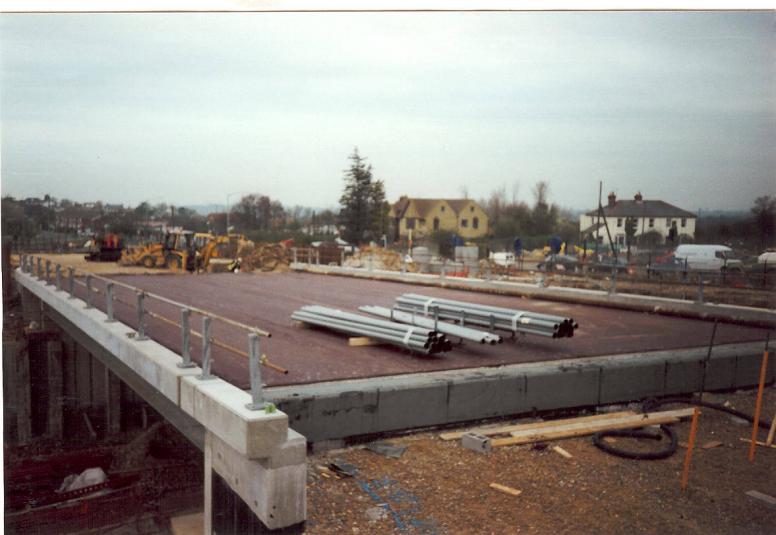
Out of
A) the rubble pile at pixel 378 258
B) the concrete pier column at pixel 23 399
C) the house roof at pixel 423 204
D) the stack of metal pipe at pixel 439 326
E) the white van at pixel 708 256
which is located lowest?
the concrete pier column at pixel 23 399

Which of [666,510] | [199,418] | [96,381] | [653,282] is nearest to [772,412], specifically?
[666,510]

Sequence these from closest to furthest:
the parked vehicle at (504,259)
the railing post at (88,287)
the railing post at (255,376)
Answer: the railing post at (255,376)
the railing post at (88,287)
the parked vehicle at (504,259)


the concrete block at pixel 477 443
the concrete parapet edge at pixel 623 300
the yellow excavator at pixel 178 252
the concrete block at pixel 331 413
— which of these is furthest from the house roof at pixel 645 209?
the yellow excavator at pixel 178 252

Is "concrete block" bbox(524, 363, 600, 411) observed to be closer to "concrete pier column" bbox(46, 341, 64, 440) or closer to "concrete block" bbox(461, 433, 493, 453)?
"concrete block" bbox(461, 433, 493, 453)

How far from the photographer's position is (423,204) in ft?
214

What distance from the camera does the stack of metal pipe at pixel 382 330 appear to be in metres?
10.3

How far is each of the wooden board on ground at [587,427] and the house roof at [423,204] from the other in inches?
1955

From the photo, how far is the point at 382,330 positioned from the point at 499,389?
2724 mm

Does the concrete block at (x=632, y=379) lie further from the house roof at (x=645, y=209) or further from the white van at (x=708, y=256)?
the house roof at (x=645, y=209)

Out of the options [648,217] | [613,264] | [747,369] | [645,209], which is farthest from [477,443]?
[648,217]

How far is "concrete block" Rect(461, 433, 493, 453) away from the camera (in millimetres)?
8055

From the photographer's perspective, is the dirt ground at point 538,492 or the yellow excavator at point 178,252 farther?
the yellow excavator at point 178,252

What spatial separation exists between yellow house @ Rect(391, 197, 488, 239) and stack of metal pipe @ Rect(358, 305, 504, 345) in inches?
1623

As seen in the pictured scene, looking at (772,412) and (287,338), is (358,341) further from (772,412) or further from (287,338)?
(772,412)
